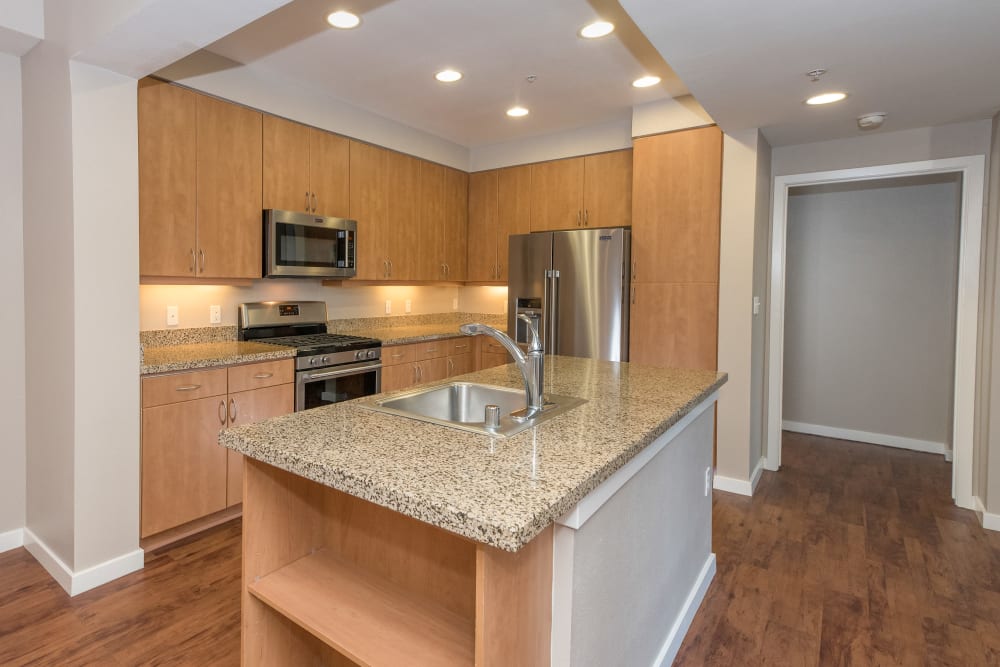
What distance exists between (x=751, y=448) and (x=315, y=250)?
3.02 metres

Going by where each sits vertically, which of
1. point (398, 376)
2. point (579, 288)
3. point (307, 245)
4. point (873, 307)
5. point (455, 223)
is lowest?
point (398, 376)

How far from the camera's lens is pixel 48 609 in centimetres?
212

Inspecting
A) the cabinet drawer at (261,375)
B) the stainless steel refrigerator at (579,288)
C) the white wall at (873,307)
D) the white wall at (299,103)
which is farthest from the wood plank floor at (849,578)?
the white wall at (299,103)

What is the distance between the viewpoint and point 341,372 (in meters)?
3.30

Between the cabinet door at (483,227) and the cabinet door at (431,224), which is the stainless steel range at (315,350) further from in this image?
the cabinet door at (483,227)

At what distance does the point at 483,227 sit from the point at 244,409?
8.50ft

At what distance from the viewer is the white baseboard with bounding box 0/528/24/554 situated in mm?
2545

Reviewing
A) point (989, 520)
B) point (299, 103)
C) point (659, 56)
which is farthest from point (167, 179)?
point (989, 520)

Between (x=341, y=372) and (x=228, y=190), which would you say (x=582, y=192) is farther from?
(x=228, y=190)

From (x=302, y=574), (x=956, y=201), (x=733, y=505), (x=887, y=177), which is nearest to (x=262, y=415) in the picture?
(x=302, y=574)

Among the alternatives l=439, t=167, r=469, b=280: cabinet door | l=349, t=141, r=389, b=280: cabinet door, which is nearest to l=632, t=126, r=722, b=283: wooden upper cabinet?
l=439, t=167, r=469, b=280: cabinet door

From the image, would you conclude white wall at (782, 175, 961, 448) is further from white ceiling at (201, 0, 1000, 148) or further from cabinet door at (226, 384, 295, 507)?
cabinet door at (226, 384, 295, 507)

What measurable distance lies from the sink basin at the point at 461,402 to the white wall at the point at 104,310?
1.32 meters

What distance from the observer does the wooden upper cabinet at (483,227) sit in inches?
183
